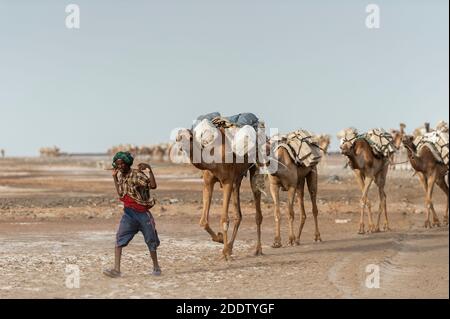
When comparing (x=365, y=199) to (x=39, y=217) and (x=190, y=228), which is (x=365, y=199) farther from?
(x=39, y=217)

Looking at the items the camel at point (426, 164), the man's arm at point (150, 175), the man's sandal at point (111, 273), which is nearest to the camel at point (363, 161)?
the camel at point (426, 164)

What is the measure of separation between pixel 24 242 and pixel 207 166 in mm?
5100

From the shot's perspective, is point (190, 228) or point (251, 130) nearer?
point (251, 130)

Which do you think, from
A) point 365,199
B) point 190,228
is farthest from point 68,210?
point 365,199

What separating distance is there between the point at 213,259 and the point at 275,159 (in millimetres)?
2703

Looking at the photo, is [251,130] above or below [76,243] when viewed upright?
above

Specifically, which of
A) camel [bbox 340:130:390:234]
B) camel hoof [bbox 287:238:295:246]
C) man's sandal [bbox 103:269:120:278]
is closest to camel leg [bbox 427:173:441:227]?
camel [bbox 340:130:390:234]

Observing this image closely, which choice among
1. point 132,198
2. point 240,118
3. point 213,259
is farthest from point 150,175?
point 240,118

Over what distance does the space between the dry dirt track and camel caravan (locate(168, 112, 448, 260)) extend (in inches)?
30.4

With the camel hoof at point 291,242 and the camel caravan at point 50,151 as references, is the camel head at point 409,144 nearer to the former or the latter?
the camel hoof at point 291,242

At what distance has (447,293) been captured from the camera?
8.59m

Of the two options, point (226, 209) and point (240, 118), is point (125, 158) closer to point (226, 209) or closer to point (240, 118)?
point (226, 209)

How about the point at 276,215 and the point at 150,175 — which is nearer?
the point at 150,175

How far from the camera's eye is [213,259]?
37.8ft
